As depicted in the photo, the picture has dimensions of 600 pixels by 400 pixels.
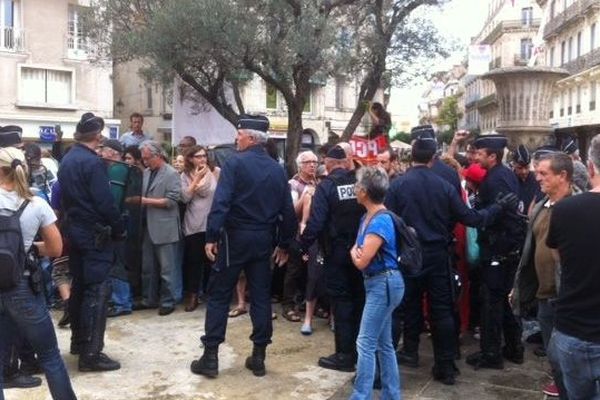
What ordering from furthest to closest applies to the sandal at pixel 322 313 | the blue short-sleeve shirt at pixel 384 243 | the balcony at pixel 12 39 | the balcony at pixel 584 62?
the balcony at pixel 584 62, the balcony at pixel 12 39, the sandal at pixel 322 313, the blue short-sleeve shirt at pixel 384 243

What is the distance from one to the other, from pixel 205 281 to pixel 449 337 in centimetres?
349

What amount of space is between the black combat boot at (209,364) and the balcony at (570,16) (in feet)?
121

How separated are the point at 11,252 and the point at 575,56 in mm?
42608

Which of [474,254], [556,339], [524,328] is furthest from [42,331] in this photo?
[524,328]

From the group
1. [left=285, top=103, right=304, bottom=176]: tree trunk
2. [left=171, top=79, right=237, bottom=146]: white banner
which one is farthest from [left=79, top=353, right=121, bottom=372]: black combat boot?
[left=285, top=103, right=304, bottom=176]: tree trunk

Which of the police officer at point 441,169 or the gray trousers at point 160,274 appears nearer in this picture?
the police officer at point 441,169

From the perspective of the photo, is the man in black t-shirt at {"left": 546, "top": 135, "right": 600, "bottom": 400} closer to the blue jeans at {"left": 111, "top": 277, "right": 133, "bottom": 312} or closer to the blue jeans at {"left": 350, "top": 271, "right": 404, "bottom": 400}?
the blue jeans at {"left": 350, "top": 271, "right": 404, "bottom": 400}

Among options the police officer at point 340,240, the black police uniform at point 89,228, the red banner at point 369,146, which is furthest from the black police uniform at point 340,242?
the red banner at point 369,146

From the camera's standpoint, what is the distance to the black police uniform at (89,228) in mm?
5172

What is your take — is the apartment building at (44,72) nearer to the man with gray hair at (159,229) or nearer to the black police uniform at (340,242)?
the man with gray hair at (159,229)

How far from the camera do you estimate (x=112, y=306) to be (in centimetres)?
702

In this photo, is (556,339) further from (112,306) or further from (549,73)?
(549,73)

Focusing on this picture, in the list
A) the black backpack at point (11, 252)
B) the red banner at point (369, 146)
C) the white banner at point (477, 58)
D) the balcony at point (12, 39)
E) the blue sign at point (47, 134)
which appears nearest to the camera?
the black backpack at point (11, 252)

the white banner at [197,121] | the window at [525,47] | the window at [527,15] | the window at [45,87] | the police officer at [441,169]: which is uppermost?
the window at [527,15]
